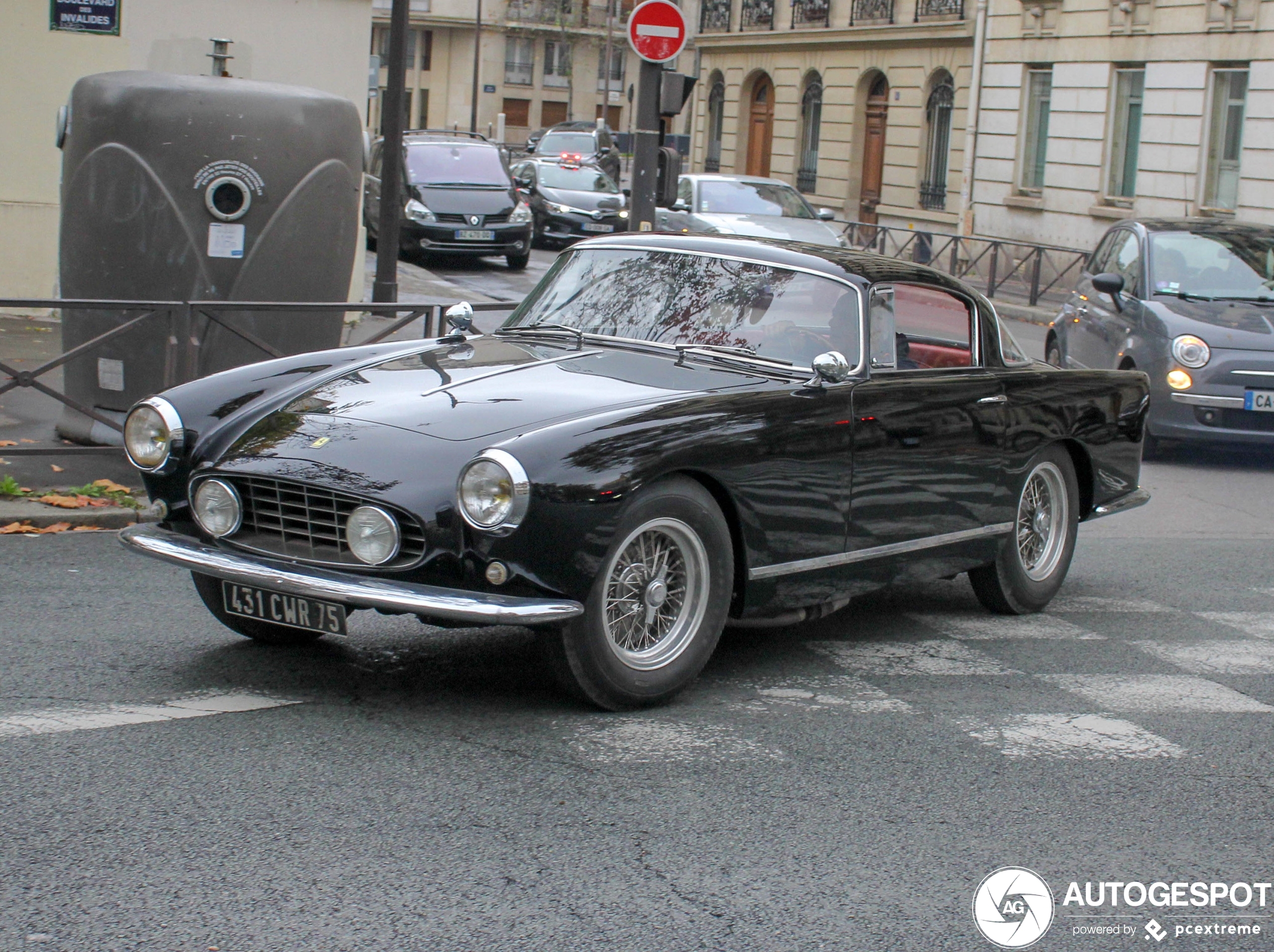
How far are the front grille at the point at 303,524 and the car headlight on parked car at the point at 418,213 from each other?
61.3 ft

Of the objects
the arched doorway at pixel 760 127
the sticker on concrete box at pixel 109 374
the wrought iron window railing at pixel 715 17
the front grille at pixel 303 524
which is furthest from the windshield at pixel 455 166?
the wrought iron window railing at pixel 715 17

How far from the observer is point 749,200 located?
22.2 m

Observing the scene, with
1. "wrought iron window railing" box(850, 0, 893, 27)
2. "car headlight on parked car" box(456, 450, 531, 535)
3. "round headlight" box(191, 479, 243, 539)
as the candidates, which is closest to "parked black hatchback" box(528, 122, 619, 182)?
"wrought iron window railing" box(850, 0, 893, 27)

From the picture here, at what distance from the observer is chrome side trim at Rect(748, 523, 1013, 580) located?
5.35 meters

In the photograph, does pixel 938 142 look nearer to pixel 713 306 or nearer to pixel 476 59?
pixel 713 306

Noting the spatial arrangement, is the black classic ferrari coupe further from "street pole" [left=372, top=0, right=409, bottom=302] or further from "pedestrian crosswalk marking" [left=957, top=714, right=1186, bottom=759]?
"street pole" [left=372, top=0, right=409, bottom=302]

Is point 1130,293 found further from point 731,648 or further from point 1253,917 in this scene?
point 1253,917

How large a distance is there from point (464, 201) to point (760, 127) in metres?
23.0

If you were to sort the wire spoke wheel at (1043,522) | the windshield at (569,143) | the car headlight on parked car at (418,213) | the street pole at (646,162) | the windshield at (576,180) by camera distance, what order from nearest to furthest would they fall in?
the wire spoke wheel at (1043,522), the street pole at (646,162), the car headlight on parked car at (418,213), the windshield at (576,180), the windshield at (569,143)

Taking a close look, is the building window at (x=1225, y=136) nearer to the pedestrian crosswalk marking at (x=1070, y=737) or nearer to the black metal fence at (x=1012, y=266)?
the black metal fence at (x=1012, y=266)

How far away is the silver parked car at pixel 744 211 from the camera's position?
20.9 m

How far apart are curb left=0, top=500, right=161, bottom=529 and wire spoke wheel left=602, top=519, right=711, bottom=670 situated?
351 cm

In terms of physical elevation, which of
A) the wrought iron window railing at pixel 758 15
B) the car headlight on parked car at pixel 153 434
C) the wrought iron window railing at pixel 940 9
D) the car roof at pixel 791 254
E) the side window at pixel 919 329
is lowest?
the car headlight on parked car at pixel 153 434

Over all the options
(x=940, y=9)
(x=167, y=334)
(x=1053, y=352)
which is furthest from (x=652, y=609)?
(x=940, y=9)
